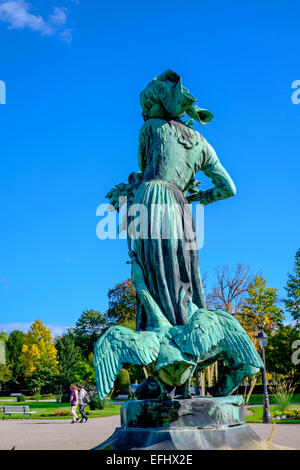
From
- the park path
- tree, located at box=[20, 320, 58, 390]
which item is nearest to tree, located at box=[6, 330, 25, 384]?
tree, located at box=[20, 320, 58, 390]

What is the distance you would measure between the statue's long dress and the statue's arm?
0.04 metres

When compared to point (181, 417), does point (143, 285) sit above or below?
above

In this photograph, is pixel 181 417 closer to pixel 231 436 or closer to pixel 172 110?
pixel 231 436

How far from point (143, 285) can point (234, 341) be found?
1.04 m

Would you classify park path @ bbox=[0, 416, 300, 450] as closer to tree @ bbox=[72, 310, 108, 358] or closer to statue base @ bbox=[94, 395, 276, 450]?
statue base @ bbox=[94, 395, 276, 450]

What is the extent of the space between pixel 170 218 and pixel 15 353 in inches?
2656

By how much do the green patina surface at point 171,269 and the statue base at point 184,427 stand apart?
119 mm

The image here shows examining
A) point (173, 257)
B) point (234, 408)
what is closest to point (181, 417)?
point (234, 408)

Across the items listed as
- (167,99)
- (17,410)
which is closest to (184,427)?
(167,99)

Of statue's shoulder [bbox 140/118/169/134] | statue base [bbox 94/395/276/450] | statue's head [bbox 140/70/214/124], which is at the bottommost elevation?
statue base [bbox 94/395/276/450]

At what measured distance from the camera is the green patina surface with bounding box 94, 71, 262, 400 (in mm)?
3686

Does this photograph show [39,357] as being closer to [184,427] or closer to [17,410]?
[17,410]

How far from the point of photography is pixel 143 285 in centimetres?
446

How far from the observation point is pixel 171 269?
4.48 meters
